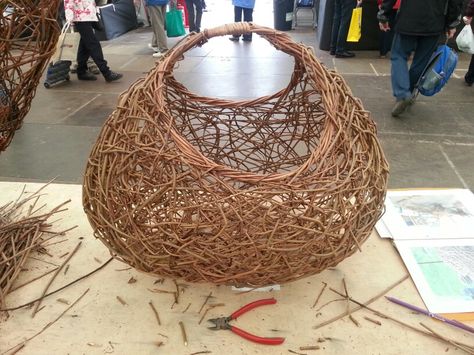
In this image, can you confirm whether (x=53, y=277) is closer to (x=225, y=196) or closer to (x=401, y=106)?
(x=225, y=196)

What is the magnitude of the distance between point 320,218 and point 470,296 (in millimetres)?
435

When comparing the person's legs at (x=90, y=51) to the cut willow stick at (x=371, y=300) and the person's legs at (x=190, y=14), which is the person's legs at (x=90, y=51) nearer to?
the person's legs at (x=190, y=14)

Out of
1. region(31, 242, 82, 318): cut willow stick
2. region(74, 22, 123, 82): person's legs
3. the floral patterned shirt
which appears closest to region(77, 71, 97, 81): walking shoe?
region(74, 22, 123, 82): person's legs

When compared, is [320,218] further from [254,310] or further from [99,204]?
[99,204]

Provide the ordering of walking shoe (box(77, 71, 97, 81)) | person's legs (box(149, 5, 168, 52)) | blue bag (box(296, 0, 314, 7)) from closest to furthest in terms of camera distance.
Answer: walking shoe (box(77, 71, 97, 81))
person's legs (box(149, 5, 168, 52))
blue bag (box(296, 0, 314, 7))

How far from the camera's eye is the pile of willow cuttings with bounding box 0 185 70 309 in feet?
3.18

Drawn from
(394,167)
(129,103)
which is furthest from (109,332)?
(394,167)

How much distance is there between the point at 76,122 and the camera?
99.7 inches

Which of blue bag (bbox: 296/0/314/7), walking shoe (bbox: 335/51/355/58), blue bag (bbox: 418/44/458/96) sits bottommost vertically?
walking shoe (bbox: 335/51/355/58)

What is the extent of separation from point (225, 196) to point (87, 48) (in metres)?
2.87

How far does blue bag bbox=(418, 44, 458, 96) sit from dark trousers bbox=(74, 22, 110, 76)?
2.30 meters

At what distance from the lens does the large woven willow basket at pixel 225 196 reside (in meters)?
0.73

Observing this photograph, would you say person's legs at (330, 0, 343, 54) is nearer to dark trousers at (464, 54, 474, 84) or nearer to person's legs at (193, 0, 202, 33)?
dark trousers at (464, 54, 474, 84)

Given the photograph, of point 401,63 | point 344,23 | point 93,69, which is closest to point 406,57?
point 401,63
